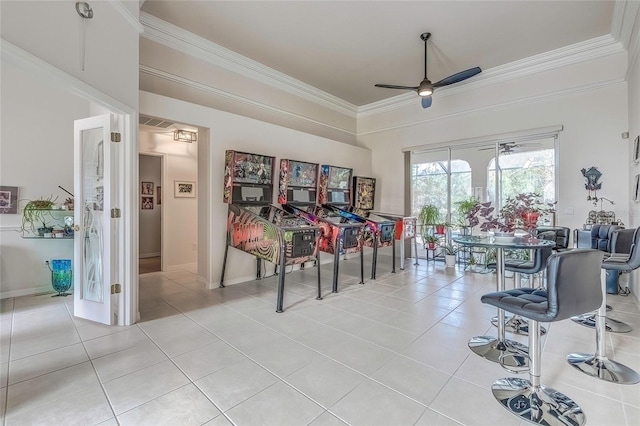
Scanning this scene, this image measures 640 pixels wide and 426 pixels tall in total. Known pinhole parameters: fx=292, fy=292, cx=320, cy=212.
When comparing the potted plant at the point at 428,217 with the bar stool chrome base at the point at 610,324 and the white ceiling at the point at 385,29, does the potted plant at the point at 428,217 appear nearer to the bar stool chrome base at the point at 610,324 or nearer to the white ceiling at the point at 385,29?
the white ceiling at the point at 385,29

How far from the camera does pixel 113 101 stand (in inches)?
112

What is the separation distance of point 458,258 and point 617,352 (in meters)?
3.68

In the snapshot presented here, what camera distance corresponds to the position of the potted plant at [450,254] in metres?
6.05

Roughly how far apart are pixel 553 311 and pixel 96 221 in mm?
4112

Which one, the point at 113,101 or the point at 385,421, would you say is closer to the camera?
the point at 385,421

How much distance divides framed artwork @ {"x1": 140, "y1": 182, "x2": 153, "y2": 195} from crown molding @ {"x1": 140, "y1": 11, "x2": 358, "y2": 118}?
4.31 meters

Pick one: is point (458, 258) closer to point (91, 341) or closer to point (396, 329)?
point (396, 329)

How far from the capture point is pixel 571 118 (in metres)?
4.84

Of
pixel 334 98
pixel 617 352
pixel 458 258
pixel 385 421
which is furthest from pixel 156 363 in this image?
pixel 334 98

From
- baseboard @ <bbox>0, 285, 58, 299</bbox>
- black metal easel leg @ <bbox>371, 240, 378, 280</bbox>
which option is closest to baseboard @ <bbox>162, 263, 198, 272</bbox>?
baseboard @ <bbox>0, 285, 58, 299</bbox>

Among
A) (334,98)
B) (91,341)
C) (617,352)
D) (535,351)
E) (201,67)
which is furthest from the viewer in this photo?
(334,98)

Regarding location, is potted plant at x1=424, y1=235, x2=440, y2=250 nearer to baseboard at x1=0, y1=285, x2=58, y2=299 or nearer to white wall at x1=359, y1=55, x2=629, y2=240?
white wall at x1=359, y1=55, x2=629, y2=240

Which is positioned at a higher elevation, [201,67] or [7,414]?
[201,67]

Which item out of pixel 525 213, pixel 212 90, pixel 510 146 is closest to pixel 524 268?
pixel 525 213
